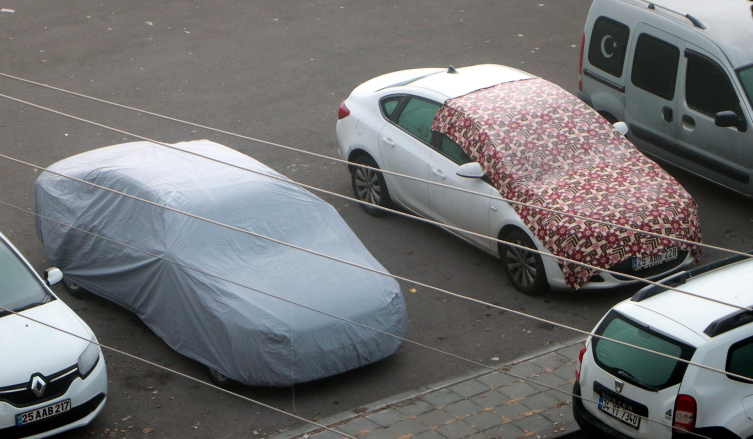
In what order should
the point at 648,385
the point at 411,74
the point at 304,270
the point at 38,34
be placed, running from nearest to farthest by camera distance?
1. the point at 648,385
2. the point at 304,270
3. the point at 411,74
4. the point at 38,34

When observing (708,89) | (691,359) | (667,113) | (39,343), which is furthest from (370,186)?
(691,359)

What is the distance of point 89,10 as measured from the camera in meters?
17.4

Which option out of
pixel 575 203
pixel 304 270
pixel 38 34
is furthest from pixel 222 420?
pixel 38 34

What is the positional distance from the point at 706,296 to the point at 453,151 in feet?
12.4

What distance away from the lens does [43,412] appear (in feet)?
20.9

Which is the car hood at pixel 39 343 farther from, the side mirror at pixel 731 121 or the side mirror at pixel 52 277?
Result: the side mirror at pixel 731 121

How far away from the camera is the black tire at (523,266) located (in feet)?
27.9

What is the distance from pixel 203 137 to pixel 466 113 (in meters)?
4.41

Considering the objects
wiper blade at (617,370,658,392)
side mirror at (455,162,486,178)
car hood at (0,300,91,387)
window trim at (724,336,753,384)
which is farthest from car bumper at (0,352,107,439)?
window trim at (724,336,753,384)

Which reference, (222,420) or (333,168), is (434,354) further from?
(333,168)

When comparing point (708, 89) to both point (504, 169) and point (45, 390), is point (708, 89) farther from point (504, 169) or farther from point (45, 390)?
point (45, 390)

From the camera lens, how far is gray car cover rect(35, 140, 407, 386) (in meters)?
7.07

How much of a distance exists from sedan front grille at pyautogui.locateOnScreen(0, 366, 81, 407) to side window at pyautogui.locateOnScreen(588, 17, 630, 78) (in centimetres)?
770

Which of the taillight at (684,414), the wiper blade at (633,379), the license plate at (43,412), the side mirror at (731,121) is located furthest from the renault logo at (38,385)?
the side mirror at (731,121)
